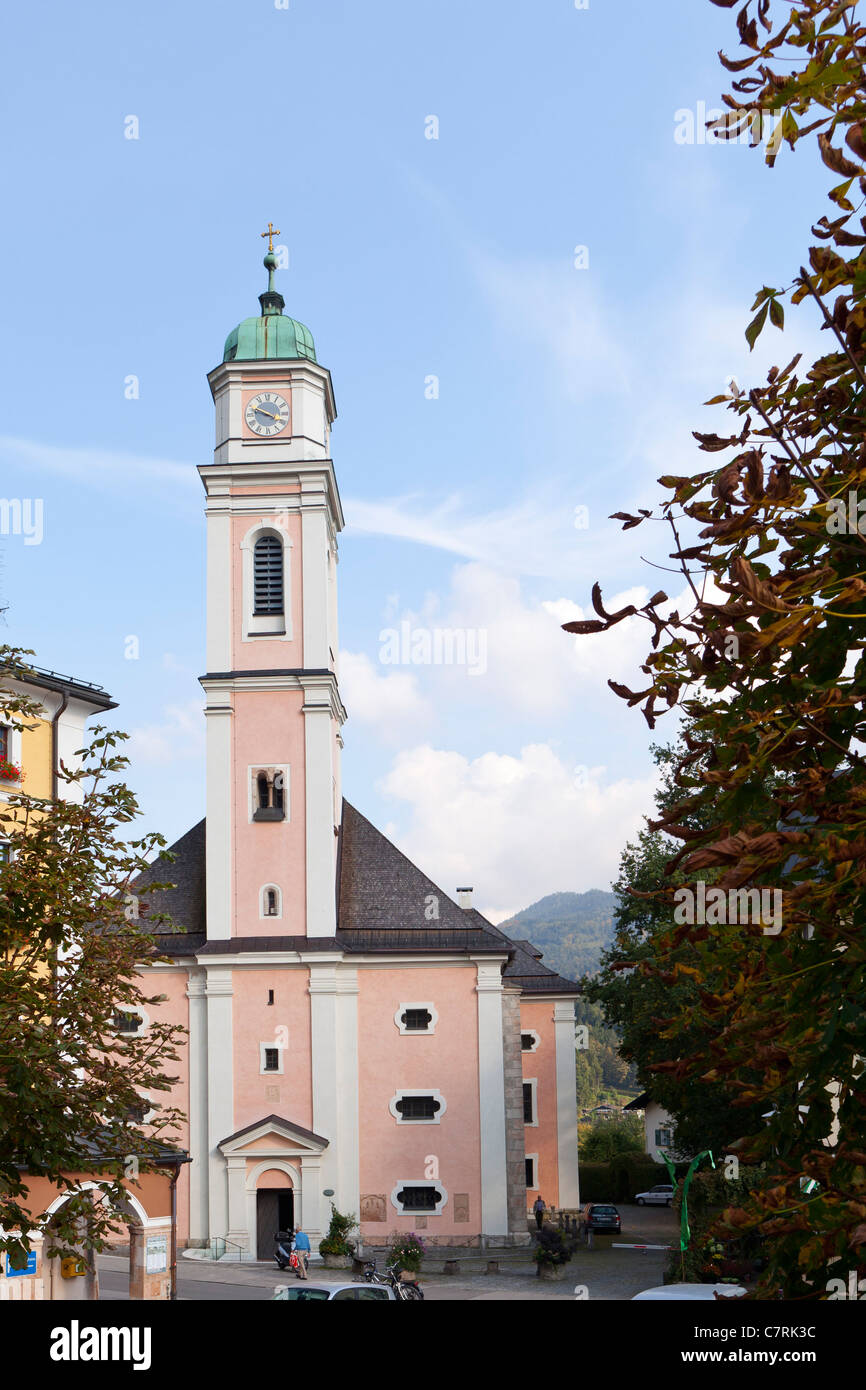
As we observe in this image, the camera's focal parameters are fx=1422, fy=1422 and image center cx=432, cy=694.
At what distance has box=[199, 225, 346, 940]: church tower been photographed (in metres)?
41.0

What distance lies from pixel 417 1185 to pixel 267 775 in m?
12.3

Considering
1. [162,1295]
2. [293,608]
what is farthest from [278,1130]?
[162,1295]

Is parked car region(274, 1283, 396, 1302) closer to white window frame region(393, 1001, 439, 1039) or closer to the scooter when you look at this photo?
the scooter

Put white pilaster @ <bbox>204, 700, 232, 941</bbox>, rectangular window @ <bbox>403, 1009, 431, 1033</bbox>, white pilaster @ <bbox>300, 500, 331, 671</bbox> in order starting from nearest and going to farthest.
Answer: white pilaster @ <bbox>204, 700, 232, 941</bbox>, rectangular window @ <bbox>403, 1009, 431, 1033</bbox>, white pilaster @ <bbox>300, 500, 331, 671</bbox>

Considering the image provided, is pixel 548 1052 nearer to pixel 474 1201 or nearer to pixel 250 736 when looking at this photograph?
pixel 474 1201

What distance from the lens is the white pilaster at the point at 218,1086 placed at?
127 ft

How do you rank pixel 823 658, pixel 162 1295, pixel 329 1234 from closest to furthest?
pixel 823 658 → pixel 162 1295 → pixel 329 1234

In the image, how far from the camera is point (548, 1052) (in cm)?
5369

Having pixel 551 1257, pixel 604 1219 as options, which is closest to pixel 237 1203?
pixel 551 1257

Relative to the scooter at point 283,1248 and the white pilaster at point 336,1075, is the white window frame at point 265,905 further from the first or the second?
the scooter at point 283,1248

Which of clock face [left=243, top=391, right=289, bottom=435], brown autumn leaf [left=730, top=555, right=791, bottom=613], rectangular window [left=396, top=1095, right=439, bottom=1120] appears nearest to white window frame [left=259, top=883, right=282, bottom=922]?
rectangular window [left=396, top=1095, right=439, bottom=1120]

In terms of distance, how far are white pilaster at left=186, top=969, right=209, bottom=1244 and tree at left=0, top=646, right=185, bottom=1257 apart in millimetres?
26229

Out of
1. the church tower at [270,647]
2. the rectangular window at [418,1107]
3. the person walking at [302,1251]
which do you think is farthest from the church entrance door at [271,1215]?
the church tower at [270,647]
